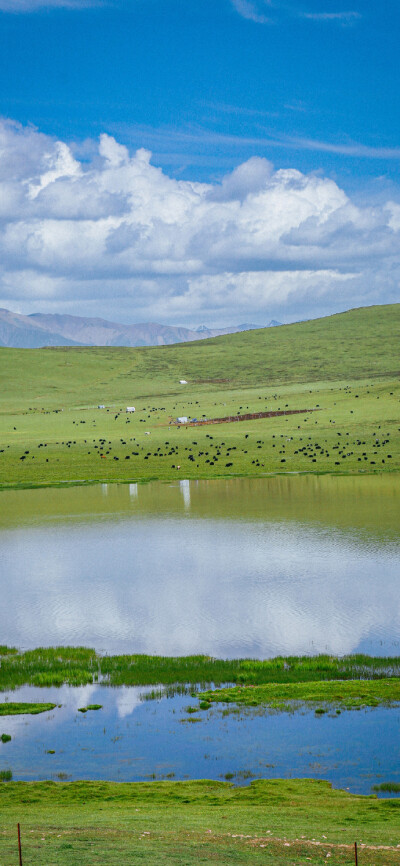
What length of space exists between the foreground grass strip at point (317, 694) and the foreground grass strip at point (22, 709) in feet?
15.4

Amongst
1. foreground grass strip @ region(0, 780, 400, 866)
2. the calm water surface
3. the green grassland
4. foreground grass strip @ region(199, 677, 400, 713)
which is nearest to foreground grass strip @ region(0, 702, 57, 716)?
foreground grass strip @ region(199, 677, 400, 713)

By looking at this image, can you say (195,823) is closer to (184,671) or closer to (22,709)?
(22,709)

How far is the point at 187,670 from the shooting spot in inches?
1059

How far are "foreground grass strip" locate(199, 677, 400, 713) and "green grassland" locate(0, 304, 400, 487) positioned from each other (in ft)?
173

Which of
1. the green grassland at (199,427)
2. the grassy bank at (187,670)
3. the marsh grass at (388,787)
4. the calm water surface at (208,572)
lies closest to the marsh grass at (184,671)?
the grassy bank at (187,670)

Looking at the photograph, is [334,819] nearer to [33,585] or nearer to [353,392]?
[33,585]

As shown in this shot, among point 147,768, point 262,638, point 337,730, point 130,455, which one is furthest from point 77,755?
point 130,455

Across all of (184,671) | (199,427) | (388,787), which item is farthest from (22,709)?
(199,427)

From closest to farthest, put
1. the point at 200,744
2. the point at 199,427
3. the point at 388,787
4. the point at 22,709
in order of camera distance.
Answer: the point at 388,787, the point at 200,744, the point at 22,709, the point at 199,427

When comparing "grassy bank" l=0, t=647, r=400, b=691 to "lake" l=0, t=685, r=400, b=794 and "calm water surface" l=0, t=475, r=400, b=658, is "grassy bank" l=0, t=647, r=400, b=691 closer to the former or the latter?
"calm water surface" l=0, t=475, r=400, b=658

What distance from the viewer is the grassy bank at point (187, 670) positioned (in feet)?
85.8

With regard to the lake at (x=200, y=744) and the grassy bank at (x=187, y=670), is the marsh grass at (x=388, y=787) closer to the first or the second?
the lake at (x=200, y=744)

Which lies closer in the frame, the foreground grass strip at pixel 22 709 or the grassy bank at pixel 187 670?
the foreground grass strip at pixel 22 709

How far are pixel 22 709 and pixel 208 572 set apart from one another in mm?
16887
